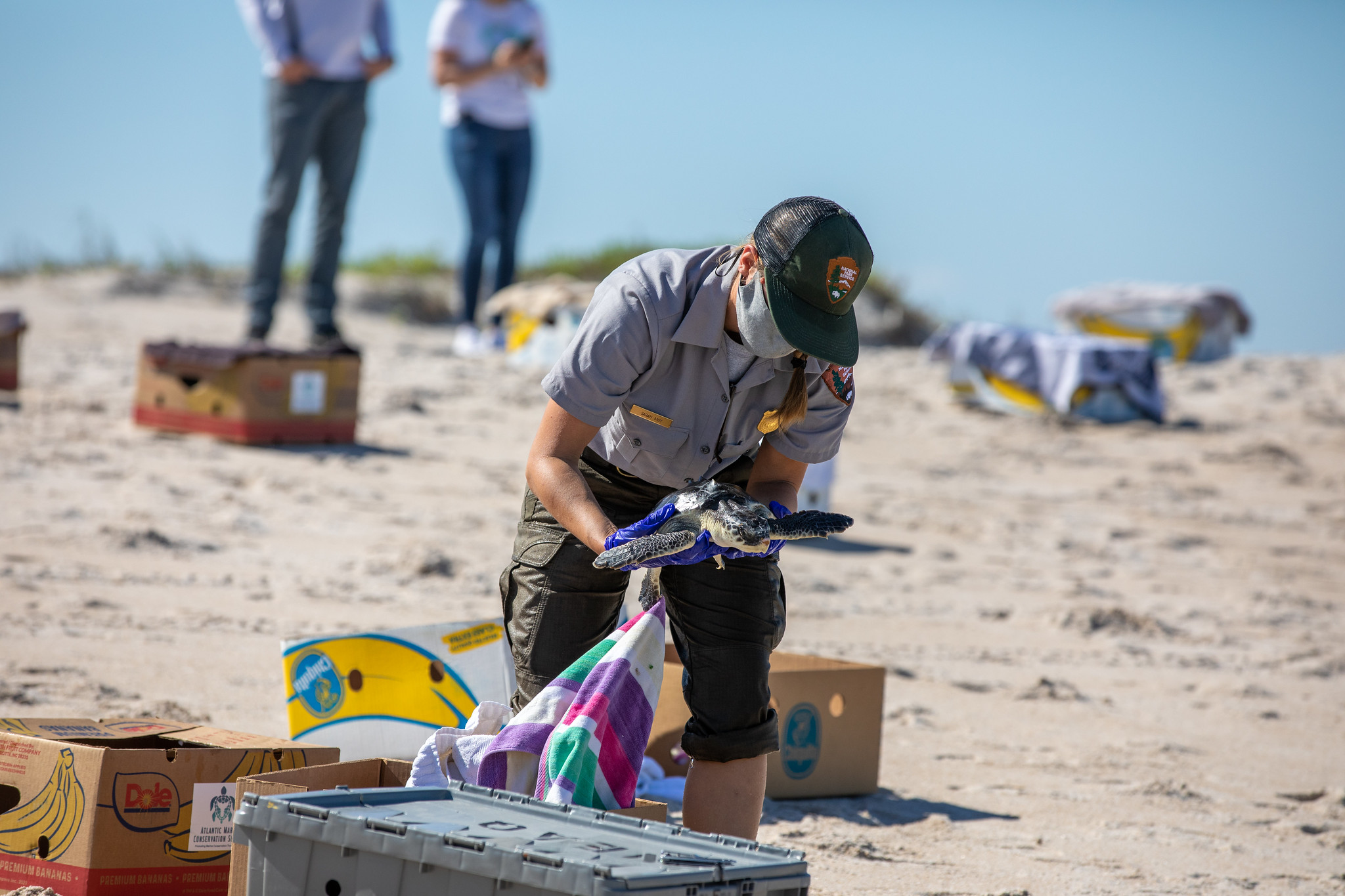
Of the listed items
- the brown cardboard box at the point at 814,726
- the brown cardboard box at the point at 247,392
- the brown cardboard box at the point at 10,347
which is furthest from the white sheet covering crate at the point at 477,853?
the brown cardboard box at the point at 10,347

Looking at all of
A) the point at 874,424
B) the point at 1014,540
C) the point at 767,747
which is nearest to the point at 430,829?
the point at 767,747

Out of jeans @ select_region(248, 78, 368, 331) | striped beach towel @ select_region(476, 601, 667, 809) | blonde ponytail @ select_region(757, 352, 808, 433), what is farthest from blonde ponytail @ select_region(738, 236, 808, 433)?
jeans @ select_region(248, 78, 368, 331)

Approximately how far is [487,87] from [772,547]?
636 centimetres

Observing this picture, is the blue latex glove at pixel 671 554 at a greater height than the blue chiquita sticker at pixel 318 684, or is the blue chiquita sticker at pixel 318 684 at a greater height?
the blue latex glove at pixel 671 554

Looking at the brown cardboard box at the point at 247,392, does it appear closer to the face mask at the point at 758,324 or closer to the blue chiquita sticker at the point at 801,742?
the blue chiquita sticker at the point at 801,742

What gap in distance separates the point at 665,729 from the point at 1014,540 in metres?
3.96

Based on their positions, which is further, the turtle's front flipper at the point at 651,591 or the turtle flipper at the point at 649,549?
the turtle's front flipper at the point at 651,591

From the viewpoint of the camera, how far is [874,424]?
8.95 meters

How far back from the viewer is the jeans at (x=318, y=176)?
6438 mm

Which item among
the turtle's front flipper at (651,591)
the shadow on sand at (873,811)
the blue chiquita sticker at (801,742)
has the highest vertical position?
the turtle's front flipper at (651,591)

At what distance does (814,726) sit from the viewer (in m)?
3.12

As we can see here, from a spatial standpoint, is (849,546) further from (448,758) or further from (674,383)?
(448,758)

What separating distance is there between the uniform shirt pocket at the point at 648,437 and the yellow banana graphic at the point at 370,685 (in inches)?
31.0

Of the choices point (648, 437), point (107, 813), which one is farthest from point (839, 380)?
point (107, 813)
